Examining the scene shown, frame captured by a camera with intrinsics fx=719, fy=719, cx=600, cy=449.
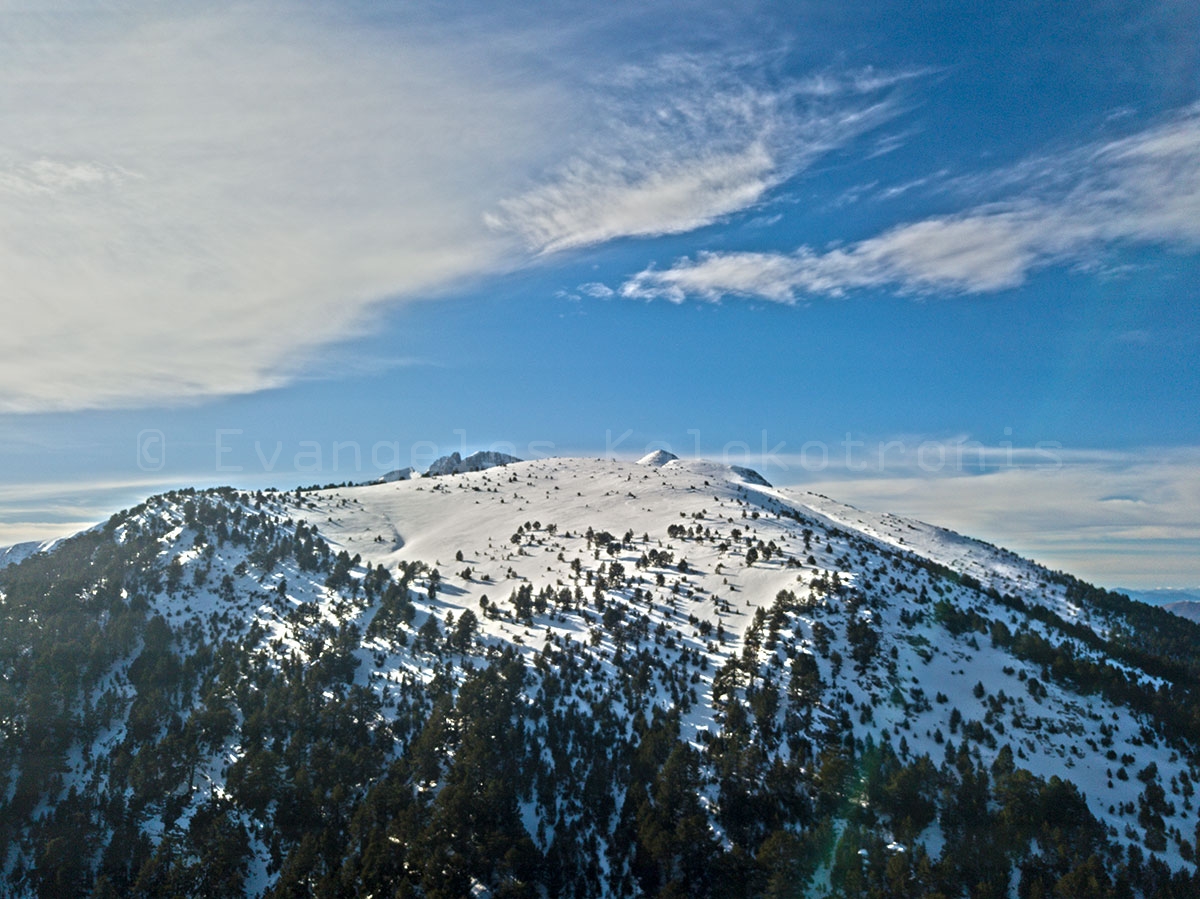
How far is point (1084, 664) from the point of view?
118m

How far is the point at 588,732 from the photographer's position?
354 feet

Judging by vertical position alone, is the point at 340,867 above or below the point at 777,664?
below

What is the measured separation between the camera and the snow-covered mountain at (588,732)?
3433 inches

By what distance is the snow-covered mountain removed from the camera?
8719 cm

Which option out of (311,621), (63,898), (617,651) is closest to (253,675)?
(311,621)

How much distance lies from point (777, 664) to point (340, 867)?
2642 inches

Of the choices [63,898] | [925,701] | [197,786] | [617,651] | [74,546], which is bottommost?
[63,898]

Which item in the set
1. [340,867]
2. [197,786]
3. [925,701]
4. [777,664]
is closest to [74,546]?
[197,786]

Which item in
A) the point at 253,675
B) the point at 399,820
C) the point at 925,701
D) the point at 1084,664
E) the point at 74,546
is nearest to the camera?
the point at 399,820

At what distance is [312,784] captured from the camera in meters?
104

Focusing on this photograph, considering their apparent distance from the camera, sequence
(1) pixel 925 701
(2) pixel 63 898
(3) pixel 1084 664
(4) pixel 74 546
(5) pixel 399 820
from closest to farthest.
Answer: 1. (5) pixel 399 820
2. (2) pixel 63 898
3. (1) pixel 925 701
4. (3) pixel 1084 664
5. (4) pixel 74 546

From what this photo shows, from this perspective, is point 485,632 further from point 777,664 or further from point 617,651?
point 777,664

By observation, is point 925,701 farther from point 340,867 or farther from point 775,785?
point 340,867

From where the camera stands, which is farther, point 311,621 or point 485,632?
point 311,621
